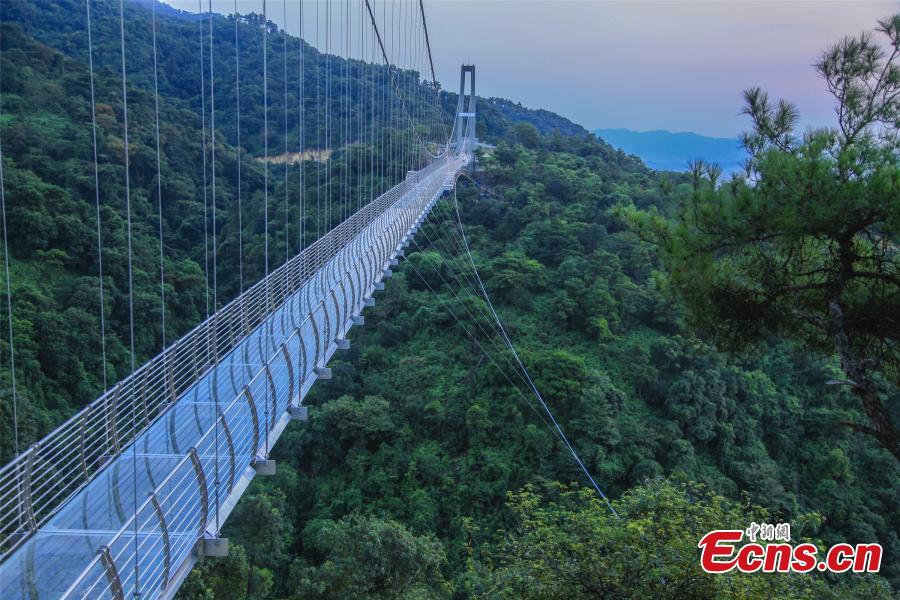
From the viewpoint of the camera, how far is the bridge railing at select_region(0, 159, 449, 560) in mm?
2811

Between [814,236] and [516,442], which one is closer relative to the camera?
[814,236]

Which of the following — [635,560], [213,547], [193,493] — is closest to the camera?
[213,547]

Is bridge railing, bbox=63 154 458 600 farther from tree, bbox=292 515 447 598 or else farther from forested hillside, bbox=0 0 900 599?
tree, bbox=292 515 447 598

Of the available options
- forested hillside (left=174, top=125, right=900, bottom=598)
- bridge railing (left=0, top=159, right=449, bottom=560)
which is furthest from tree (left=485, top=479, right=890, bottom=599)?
bridge railing (left=0, top=159, right=449, bottom=560)

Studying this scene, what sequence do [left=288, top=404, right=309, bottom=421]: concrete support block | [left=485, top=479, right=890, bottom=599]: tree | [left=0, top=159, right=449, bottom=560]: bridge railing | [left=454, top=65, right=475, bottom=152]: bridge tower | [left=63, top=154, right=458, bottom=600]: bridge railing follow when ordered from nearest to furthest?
[left=63, top=154, right=458, bottom=600]: bridge railing
[left=0, top=159, right=449, bottom=560]: bridge railing
[left=485, top=479, right=890, bottom=599]: tree
[left=288, top=404, right=309, bottom=421]: concrete support block
[left=454, top=65, right=475, bottom=152]: bridge tower

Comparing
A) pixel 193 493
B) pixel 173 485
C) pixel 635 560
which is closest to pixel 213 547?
pixel 193 493

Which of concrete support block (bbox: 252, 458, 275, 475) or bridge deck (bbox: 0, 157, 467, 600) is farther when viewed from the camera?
concrete support block (bbox: 252, 458, 275, 475)

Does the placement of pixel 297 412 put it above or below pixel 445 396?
above

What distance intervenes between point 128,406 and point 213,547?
41.1 inches

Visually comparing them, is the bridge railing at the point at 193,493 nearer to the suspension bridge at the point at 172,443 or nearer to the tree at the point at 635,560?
the suspension bridge at the point at 172,443

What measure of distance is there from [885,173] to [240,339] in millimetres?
3861

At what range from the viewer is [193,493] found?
3182 mm

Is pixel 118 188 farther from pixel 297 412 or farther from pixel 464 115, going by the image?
pixel 464 115

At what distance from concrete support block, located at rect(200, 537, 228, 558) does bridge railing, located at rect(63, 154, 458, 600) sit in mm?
52
